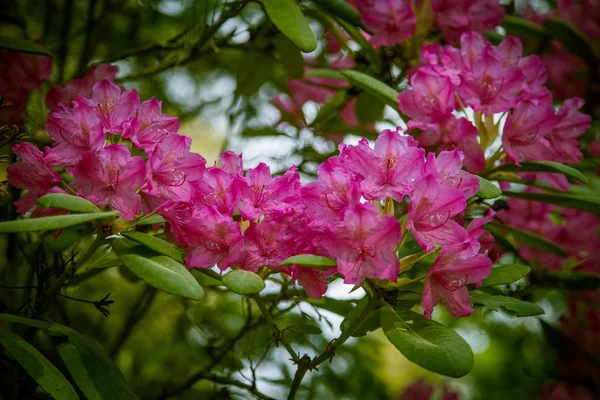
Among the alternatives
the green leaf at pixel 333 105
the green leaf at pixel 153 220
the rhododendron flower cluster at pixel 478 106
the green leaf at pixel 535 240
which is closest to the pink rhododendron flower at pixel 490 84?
the rhododendron flower cluster at pixel 478 106

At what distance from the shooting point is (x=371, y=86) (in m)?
1.46

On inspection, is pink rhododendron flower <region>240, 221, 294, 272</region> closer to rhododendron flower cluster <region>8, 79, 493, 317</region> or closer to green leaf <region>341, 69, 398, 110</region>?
rhododendron flower cluster <region>8, 79, 493, 317</region>

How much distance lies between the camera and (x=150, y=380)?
2.27 meters

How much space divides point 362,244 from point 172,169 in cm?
36

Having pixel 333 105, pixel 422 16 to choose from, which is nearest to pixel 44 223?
pixel 333 105

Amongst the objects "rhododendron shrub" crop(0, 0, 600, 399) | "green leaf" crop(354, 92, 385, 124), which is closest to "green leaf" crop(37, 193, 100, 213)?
"rhododendron shrub" crop(0, 0, 600, 399)

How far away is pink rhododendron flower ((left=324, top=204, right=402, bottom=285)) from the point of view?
3.42 ft

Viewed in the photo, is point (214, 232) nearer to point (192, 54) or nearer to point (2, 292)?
point (2, 292)

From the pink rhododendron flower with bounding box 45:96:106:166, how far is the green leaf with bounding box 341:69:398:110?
0.56 meters

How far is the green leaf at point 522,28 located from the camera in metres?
2.02

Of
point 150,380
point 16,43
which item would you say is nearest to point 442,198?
point 16,43

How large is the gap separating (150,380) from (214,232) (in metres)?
1.35

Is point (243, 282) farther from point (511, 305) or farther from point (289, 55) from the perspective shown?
point (289, 55)

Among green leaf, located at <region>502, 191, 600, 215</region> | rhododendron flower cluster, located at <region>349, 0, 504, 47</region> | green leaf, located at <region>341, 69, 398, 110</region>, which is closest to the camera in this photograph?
green leaf, located at <region>341, 69, 398, 110</region>
